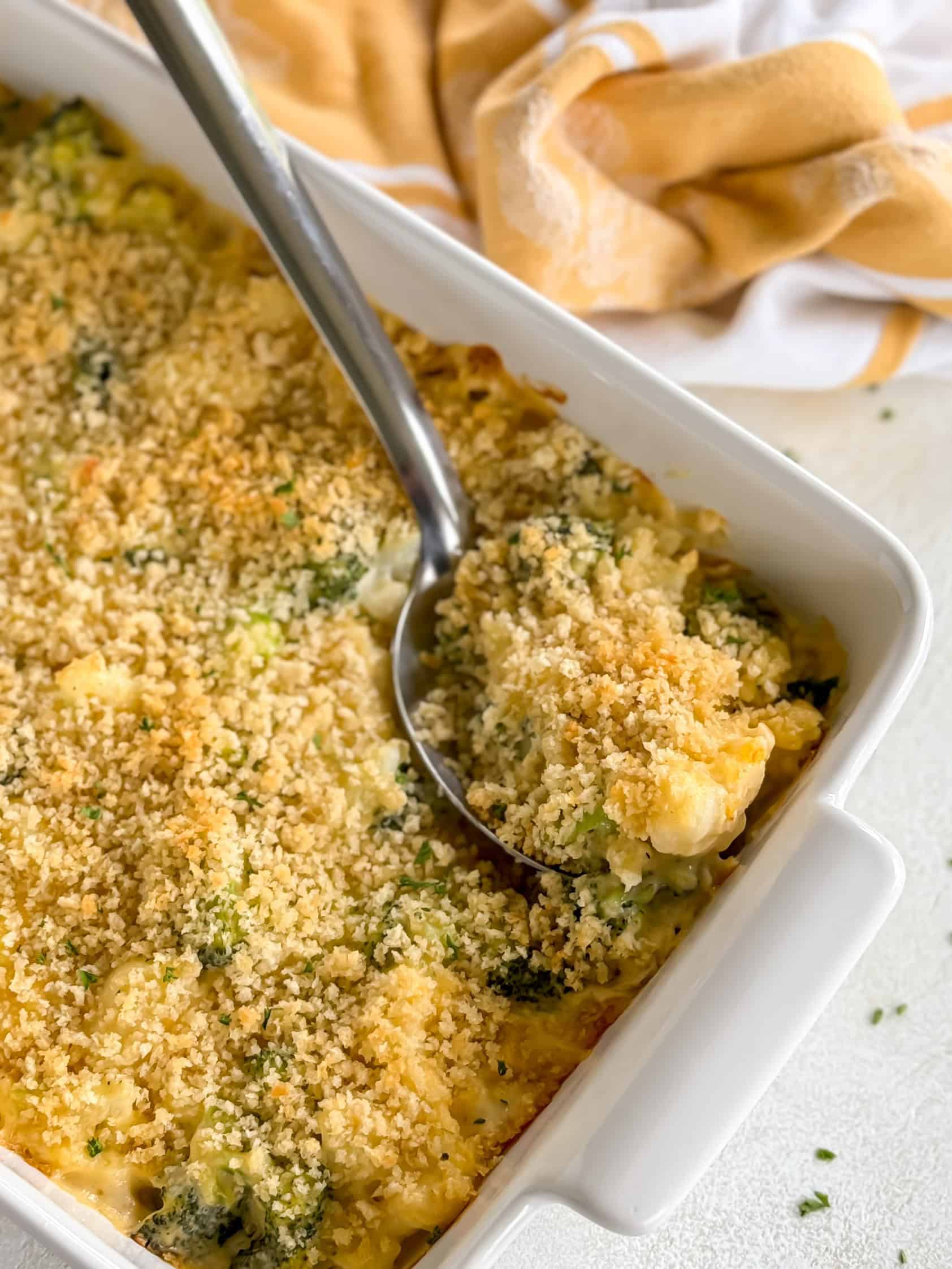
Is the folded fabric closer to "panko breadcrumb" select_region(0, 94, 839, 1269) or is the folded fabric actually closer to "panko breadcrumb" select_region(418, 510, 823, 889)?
"panko breadcrumb" select_region(0, 94, 839, 1269)

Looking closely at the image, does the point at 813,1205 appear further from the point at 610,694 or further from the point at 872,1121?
the point at 610,694

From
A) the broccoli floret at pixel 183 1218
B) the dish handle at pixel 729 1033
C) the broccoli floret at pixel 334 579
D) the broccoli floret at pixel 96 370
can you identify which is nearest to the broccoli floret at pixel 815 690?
the dish handle at pixel 729 1033

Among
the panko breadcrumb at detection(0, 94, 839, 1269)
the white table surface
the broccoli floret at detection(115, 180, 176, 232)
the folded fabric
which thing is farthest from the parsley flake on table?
the broccoli floret at detection(115, 180, 176, 232)

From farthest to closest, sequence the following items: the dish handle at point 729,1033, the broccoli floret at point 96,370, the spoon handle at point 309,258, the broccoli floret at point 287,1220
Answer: the broccoli floret at point 96,370, the spoon handle at point 309,258, the broccoli floret at point 287,1220, the dish handle at point 729,1033

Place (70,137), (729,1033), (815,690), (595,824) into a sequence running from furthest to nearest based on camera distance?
(70,137) < (815,690) < (595,824) < (729,1033)

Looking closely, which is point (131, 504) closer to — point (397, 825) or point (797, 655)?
point (397, 825)

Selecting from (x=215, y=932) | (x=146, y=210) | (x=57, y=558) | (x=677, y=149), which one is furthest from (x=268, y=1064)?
(x=677, y=149)

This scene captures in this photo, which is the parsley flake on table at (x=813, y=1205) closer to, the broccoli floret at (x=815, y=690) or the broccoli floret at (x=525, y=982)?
the broccoli floret at (x=525, y=982)
